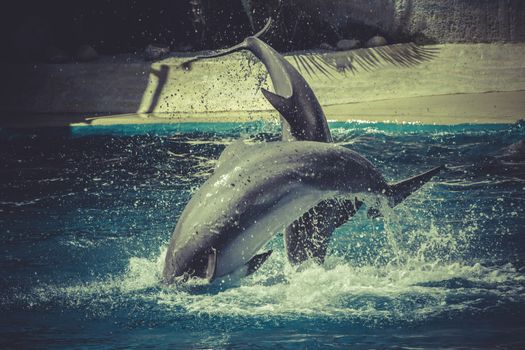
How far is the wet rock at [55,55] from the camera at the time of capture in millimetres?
16109

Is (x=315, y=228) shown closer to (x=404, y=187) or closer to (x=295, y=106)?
(x=404, y=187)

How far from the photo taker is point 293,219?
5875mm

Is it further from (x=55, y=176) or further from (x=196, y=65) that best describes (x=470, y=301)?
(x=196, y=65)

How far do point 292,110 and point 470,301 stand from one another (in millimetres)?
2076

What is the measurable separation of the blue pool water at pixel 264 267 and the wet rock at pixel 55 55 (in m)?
4.98

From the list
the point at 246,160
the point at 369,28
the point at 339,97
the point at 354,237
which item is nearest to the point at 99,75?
the point at 339,97

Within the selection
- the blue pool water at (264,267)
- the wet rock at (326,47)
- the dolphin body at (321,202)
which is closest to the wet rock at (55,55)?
the blue pool water at (264,267)

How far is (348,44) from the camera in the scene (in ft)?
53.8

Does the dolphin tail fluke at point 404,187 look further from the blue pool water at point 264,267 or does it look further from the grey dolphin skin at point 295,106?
the grey dolphin skin at point 295,106

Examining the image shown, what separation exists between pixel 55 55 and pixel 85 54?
24.2 inches

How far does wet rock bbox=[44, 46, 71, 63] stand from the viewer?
1611 cm

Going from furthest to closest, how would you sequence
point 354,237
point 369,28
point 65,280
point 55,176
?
point 369,28 → point 55,176 → point 354,237 → point 65,280

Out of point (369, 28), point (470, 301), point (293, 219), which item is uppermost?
point (369, 28)

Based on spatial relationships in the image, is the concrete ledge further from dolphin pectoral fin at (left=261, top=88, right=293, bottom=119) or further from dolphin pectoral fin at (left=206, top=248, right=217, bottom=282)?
dolphin pectoral fin at (left=206, top=248, right=217, bottom=282)
